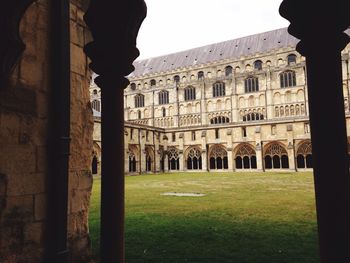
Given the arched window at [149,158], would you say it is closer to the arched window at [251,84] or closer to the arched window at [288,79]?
the arched window at [251,84]

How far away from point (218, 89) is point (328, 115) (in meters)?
41.1

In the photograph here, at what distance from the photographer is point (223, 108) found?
4103 cm

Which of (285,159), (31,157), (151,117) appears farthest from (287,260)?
(151,117)

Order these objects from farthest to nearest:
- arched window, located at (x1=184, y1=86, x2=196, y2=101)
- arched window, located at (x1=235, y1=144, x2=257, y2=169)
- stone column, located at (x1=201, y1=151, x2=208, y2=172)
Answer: arched window, located at (x1=184, y1=86, x2=196, y2=101) → stone column, located at (x1=201, y1=151, x2=208, y2=172) → arched window, located at (x1=235, y1=144, x2=257, y2=169)

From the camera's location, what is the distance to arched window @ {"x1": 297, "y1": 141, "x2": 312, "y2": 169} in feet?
89.2

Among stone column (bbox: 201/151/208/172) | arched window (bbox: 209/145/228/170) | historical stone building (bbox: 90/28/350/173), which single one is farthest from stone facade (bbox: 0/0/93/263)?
arched window (bbox: 209/145/228/170)

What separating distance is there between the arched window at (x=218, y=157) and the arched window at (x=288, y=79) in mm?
13806

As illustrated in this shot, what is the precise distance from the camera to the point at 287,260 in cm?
359

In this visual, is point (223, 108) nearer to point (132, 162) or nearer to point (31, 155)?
point (132, 162)

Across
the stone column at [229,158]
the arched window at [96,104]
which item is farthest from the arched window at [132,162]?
the arched window at [96,104]

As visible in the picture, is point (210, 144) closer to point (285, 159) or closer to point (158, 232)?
point (285, 159)

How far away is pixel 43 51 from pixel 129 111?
1764 inches

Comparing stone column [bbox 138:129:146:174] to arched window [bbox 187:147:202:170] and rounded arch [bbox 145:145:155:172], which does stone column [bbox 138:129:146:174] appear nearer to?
rounded arch [bbox 145:145:155:172]

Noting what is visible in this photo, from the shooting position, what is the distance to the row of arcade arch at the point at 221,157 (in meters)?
27.9
